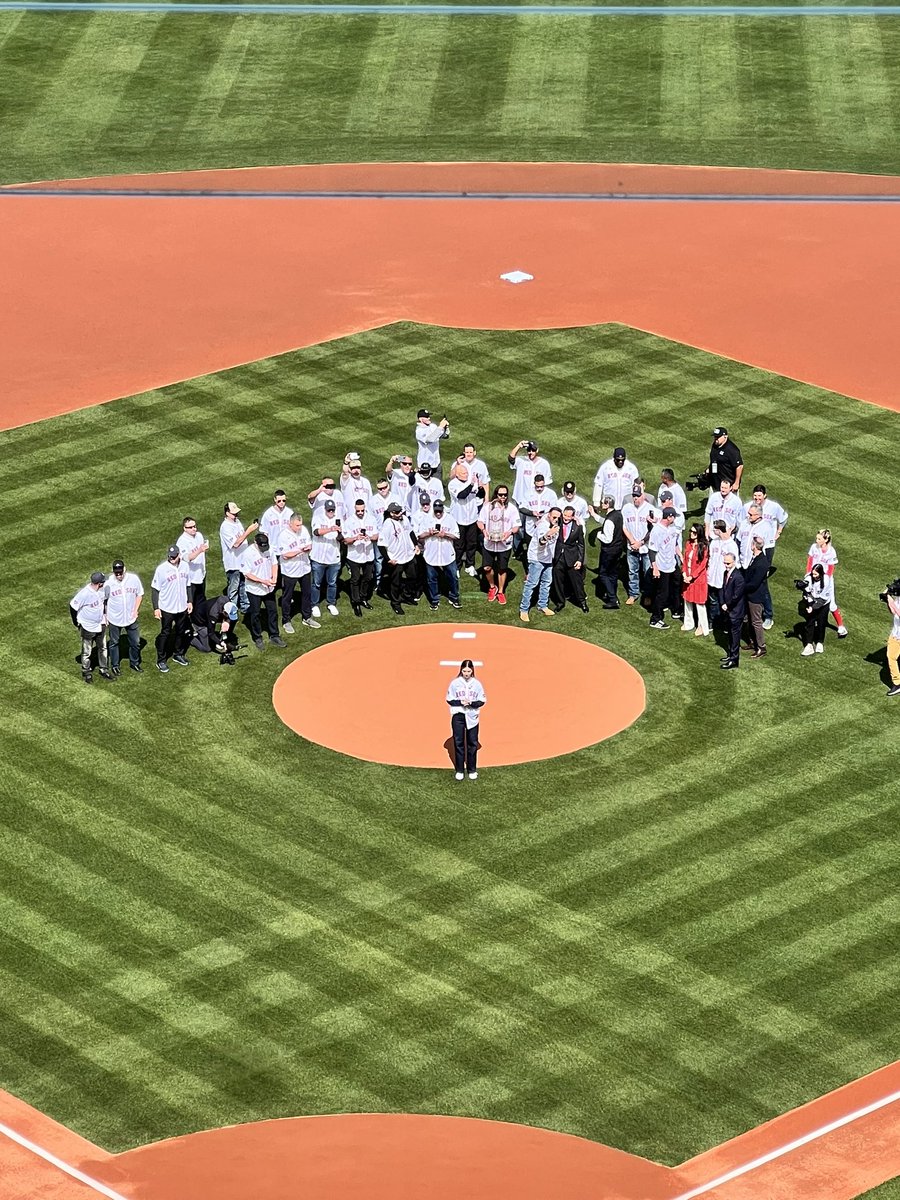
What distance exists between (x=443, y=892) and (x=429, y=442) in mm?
9406

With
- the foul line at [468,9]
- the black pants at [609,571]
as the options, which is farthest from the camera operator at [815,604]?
the foul line at [468,9]

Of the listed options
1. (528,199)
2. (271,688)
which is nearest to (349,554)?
(271,688)

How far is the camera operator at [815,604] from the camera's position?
88.8ft

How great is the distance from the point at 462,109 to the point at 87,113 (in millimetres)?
8152

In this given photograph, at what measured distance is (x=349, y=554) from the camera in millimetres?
28266

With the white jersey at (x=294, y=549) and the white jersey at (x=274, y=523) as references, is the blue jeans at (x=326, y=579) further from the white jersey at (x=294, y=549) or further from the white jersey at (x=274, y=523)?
the white jersey at (x=274, y=523)

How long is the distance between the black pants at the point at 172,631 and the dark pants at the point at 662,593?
577 cm

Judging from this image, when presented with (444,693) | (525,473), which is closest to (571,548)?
(525,473)

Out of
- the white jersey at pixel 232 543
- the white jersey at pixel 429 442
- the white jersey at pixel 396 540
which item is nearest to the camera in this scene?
the white jersey at pixel 232 543

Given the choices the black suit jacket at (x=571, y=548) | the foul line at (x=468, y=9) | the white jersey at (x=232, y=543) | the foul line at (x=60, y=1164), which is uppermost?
the foul line at (x=468, y=9)

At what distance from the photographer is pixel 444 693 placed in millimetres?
26375

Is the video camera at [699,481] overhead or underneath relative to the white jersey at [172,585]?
underneath

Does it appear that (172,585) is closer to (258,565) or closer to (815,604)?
(258,565)

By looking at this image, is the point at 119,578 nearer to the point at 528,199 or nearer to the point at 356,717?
the point at 356,717
